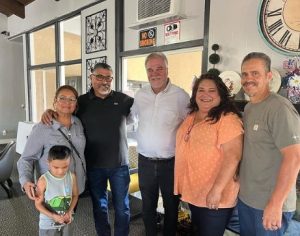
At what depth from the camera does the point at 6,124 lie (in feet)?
23.4

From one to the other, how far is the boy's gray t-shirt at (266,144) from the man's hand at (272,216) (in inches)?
2.3

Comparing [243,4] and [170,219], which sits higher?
[243,4]

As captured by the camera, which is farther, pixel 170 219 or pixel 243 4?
pixel 243 4

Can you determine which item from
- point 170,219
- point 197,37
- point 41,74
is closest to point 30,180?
point 170,219

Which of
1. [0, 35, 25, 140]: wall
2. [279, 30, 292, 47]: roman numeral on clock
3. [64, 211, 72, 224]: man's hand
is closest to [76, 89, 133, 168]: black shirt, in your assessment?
[64, 211, 72, 224]: man's hand

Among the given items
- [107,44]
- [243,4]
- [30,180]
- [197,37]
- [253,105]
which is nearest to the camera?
[253,105]

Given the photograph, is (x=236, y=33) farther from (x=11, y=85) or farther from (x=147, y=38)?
(x=11, y=85)

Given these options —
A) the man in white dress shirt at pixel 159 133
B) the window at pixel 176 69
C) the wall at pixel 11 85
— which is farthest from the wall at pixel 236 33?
the wall at pixel 11 85

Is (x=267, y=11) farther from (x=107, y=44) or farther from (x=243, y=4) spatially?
(x=107, y=44)

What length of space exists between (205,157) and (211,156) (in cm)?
3

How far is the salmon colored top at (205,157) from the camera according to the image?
133 centimetres

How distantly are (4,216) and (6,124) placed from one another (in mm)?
5001

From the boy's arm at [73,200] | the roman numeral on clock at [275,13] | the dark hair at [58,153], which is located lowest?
the boy's arm at [73,200]

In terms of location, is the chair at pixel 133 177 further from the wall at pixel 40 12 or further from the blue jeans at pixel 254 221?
the wall at pixel 40 12
